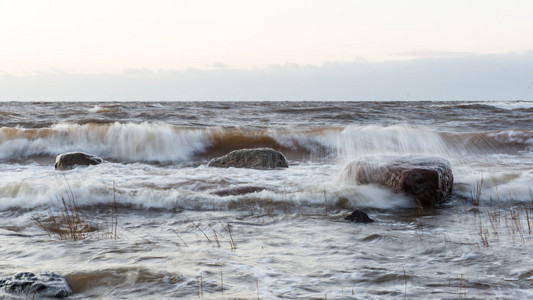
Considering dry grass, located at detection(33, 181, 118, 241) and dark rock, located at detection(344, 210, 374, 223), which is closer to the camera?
dry grass, located at detection(33, 181, 118, 241)

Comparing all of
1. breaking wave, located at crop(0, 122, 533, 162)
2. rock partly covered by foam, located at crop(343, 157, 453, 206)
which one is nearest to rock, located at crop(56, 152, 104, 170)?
breaking wave, located at crop(0, 122, 533, 162)

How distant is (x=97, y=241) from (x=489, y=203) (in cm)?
483

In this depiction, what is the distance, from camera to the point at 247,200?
6.21m

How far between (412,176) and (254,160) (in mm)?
3673

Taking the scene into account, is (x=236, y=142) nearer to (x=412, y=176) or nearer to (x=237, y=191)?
(x=237, y=191)

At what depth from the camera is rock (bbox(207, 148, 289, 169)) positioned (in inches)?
368

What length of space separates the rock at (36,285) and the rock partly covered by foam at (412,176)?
431cm

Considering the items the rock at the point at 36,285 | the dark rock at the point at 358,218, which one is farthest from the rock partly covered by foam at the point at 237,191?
the rock at the point at 36,285

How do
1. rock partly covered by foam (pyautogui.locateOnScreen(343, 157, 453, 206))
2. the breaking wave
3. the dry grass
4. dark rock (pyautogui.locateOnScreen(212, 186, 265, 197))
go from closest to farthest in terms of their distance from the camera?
the dry grass → rock partly covered by foam (pyautogui.locateOnScreen(343, 157, 453, 206)) → dark rock (pyautogui.locateOnScreen(212, 186, 265, 197)) → the breaking wave

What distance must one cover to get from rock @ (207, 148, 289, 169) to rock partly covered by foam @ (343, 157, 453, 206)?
2321mm

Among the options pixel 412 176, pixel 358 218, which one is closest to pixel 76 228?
pixel 358 218

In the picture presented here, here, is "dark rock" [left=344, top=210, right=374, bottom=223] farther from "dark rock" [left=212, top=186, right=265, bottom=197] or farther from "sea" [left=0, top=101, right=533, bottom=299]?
"dark rock" [left=212, top=186, right=265, bottom=197]

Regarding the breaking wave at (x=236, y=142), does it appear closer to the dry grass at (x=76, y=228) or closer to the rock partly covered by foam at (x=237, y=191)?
the rock partly covered by foam at (x=237, y=191)

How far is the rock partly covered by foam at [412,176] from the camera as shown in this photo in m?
6.29
